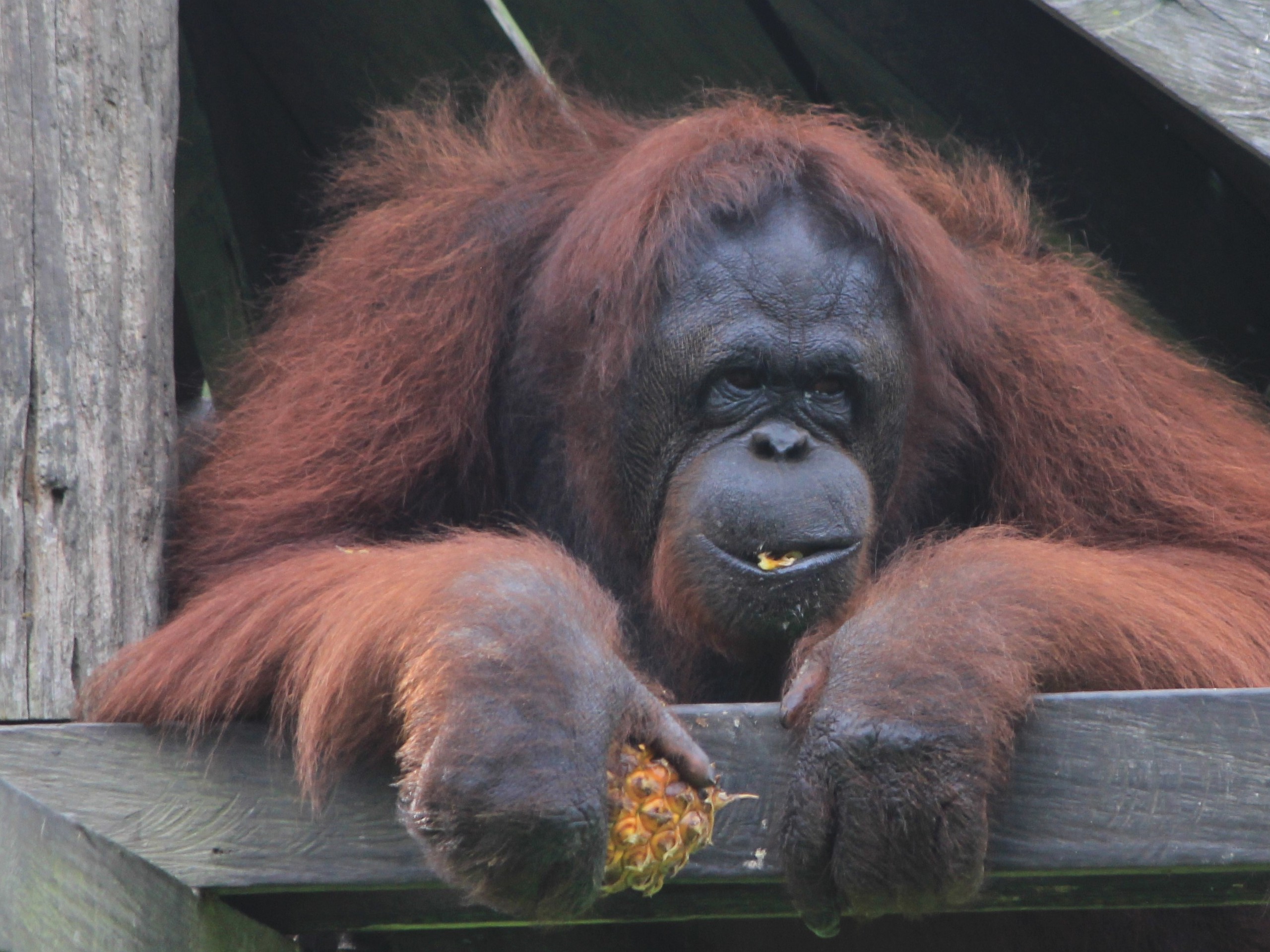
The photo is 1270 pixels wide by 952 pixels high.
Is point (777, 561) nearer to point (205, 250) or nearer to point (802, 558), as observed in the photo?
point (802, 558)

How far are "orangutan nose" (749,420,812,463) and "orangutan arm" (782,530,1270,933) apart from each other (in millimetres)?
253

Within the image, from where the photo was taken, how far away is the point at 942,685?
182 centimetres

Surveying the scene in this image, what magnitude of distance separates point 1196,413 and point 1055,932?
41.0 inches

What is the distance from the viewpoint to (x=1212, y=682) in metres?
2.18

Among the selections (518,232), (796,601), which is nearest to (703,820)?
(796,601)

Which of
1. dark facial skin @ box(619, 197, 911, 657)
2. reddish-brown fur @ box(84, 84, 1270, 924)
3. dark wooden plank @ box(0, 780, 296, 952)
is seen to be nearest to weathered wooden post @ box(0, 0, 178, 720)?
reddish-brown fur @ box(84, 84, 1270, 924)

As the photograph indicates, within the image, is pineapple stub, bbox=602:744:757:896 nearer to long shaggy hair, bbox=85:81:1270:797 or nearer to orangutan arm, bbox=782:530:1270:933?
orangutan arm, bbox=782:530:1270:933

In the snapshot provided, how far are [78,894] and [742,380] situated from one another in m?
1.29

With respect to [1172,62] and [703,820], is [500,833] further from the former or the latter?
[1172,62]

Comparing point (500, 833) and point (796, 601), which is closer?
point (500, 833)

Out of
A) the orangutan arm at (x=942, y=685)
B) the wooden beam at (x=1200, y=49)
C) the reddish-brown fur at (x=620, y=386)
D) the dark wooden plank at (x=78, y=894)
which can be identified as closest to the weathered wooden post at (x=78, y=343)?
the reddish-brown fur at (x=620, y=386)

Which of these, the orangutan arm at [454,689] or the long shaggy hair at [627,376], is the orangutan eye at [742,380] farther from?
the orangutan arm at [454,689]

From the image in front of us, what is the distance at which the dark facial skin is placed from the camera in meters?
2.33

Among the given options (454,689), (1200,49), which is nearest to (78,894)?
(454,689)
